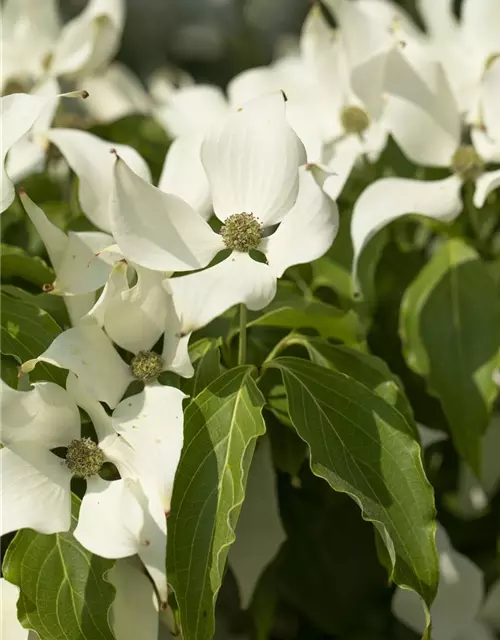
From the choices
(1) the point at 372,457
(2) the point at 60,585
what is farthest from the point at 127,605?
(1) the point at 372,457

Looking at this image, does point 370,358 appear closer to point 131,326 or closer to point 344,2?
point 131,326

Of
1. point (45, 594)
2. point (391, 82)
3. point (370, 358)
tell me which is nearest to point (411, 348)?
point (370, 358)

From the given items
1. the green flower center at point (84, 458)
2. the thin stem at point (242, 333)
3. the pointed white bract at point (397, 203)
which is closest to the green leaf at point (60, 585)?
the green flower center at point (84, 458)

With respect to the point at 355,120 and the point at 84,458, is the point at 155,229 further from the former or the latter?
the point at 355,120

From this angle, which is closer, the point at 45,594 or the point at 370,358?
the point at 45,594

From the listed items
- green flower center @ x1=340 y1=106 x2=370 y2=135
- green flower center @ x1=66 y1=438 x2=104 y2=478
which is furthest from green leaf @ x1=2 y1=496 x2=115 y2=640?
green flower center @ x1=340 y1=106 x2=370 y2=135

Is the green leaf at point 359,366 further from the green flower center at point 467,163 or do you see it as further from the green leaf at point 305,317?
the green flower center at point 467,163

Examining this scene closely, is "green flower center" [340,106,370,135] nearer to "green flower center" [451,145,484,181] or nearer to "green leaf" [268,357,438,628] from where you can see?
"green flower center" [451,145,484,181]
